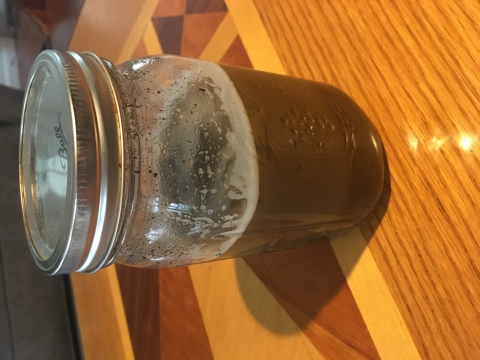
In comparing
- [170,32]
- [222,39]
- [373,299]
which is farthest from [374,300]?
[170,32]

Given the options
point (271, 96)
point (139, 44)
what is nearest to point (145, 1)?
point (139, 44)

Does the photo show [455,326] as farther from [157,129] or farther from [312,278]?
[157,129]

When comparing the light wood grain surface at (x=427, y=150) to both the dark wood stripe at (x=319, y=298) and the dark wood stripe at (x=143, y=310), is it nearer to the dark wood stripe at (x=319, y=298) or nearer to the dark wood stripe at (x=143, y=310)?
the dark wood stripe at (x=319, y=298)

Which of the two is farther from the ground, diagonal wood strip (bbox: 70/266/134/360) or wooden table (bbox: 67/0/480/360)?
wooden table (bbox: 67/0/480/360)

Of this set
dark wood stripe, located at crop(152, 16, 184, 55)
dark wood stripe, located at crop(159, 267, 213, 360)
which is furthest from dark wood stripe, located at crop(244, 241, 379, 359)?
dark wood stripe, located at crop(152, 16, 184, 55)

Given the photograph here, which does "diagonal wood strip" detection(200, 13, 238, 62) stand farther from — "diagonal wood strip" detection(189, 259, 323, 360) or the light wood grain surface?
"diagonal wood strip" detection(189, 259, 323, 360)

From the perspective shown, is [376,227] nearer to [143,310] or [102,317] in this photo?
[143,310]
